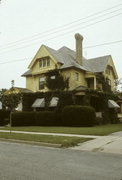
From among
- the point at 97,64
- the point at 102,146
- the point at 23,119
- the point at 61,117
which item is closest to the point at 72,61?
the point at 97,64

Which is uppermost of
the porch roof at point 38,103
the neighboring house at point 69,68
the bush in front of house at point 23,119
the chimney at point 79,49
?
the chimney at point 79,49

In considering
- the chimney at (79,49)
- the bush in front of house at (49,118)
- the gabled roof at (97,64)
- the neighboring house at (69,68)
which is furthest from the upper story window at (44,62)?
the bush in front of house at (49,118)

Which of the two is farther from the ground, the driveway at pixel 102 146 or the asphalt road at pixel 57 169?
the asphalt road at pixel 57 169

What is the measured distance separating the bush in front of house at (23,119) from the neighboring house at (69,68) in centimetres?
575

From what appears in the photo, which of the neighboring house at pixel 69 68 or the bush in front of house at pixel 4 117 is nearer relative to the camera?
the bush in front of house at pixel 4 117

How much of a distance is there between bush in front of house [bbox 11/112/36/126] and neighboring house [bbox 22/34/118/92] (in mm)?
5754

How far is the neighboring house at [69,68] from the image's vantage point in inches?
1252

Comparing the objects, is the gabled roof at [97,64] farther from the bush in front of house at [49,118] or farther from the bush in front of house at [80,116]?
the bush in front of house at [80,116]

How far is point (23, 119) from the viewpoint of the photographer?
28.2 meters

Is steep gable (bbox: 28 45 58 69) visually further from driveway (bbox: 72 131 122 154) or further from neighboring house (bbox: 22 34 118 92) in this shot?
driveway (bbox: 72 131 122 154)

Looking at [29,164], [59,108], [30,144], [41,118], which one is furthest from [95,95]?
[29,164]

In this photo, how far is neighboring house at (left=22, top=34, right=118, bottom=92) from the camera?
104 ft

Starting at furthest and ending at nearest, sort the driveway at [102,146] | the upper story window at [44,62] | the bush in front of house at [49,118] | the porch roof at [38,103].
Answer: the upper story window at [44,62] → the porch roof at [38,103] → the bush in front of house at [49,118] → the driveway at [102,146]

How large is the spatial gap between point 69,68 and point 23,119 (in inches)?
335
